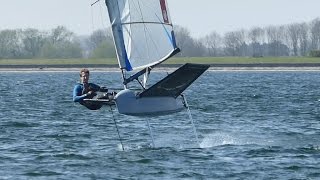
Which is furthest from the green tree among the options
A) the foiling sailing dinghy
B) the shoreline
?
the foiling sailing dinghy

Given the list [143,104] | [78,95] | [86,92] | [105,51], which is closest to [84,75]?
[86,92]

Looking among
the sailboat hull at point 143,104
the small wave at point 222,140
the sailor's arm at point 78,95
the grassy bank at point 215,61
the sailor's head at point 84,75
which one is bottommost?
the grassy bank at point 215,61

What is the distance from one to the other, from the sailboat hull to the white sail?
1.23 metres

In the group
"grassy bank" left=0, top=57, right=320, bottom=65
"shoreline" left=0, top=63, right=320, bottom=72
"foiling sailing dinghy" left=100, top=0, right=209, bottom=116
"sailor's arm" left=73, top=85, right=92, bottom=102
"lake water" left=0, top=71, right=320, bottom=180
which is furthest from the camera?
"grassy bank" left=0, top=57, right=320, bottom=65

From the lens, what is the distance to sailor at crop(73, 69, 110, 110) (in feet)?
83.3

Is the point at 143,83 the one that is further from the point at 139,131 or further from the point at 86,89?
the point at 139,131

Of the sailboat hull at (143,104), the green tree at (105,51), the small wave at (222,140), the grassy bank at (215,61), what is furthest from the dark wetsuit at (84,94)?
the green tree at (105,51)

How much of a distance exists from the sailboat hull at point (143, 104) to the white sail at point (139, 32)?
123 cm

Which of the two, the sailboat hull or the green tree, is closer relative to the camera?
the sailboat hull

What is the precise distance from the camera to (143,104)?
2548cm

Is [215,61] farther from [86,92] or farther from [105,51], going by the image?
[86,92]

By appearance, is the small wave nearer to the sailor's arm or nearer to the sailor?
the sailor

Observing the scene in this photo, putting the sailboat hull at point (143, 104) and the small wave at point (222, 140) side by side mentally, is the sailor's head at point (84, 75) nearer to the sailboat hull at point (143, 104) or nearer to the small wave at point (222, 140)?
the sailboat hull at point (143, 104)

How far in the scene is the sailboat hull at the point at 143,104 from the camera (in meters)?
25.2
